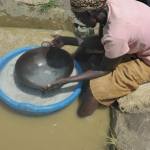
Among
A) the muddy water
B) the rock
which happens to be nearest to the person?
the muddy water

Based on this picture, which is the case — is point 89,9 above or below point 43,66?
above

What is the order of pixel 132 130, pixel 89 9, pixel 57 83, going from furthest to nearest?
pixel 57 83 → pixel 132 130 → pixel 89 9

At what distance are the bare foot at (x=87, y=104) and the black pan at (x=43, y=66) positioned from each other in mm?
251

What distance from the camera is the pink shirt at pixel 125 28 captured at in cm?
331

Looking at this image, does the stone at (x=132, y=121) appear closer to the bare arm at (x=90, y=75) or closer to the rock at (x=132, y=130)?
the rock at (x=132, y=130)

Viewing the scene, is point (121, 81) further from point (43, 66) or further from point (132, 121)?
point (43, 66)

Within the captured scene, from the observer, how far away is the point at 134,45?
11.6ft

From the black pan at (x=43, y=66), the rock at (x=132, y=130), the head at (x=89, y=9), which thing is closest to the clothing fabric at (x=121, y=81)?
the rock at (x=132, y=130)

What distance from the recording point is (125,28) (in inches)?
132

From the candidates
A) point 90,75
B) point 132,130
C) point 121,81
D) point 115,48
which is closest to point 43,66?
point 90,75

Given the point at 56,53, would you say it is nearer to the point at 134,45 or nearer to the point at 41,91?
the point at 41,91

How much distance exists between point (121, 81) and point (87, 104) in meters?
0.36

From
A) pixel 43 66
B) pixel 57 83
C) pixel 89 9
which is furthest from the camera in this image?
Result: pixel 43 66

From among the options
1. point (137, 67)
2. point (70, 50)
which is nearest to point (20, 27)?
point (70, 50)
